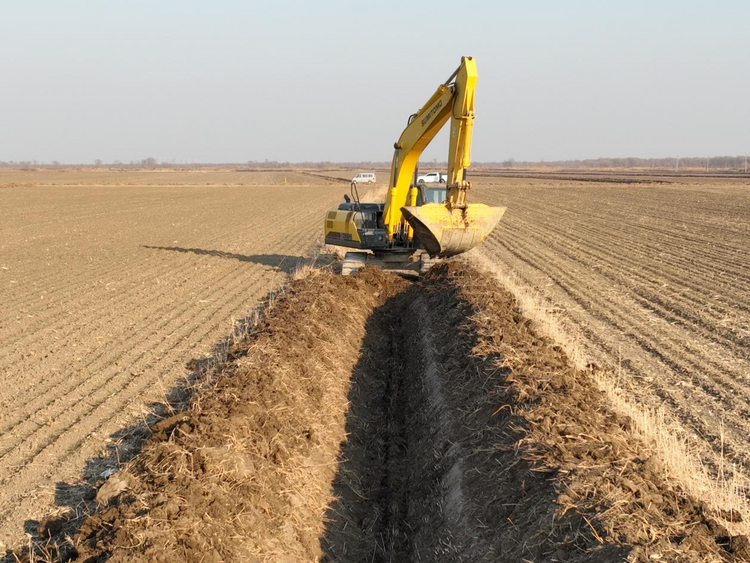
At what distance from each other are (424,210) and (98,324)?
6147 millimetres

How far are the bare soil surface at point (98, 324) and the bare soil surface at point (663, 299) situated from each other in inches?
239

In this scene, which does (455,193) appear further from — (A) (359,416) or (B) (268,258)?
(B) (268,258)

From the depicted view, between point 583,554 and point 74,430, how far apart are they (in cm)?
546

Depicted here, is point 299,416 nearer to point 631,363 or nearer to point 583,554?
point 583,554

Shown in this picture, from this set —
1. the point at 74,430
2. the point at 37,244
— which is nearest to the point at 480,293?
the point at 74,430

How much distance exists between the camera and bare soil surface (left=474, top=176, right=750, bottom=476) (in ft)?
26.7

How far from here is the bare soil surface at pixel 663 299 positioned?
26.7 ft

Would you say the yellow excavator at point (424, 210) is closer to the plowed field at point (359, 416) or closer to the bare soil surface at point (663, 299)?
the plowed field at point (359, 416)

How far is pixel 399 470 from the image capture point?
7.60 meters

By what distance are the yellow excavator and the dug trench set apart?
8.77 feet

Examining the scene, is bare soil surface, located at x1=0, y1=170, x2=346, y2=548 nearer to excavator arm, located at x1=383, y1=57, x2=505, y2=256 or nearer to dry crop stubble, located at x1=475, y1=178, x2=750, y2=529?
excavator arm, located at x1=383, y1=57, x2=505, y2=256

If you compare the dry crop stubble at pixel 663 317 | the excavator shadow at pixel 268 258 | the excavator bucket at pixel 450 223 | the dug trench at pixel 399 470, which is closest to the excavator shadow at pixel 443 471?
the dug trench at pixel 399 470

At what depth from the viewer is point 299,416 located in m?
7.43

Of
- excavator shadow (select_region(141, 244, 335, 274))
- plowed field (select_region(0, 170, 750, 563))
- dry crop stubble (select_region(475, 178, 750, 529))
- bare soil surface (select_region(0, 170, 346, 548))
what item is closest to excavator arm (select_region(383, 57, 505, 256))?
plowed field (select_region(0, 170, 750, 563))
